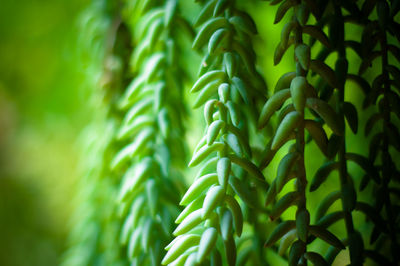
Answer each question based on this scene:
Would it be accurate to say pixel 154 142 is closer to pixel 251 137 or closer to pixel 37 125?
pixel 251 137

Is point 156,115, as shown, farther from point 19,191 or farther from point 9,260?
point 9,260

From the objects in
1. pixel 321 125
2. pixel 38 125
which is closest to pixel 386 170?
pixel 321 125

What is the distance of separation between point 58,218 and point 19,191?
206 millimetres

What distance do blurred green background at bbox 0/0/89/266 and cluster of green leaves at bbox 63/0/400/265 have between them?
2.83 ft

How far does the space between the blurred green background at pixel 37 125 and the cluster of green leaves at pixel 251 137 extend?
861 mm

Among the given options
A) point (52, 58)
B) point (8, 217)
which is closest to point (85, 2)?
point (52, 58)

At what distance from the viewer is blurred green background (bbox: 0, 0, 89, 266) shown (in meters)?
1.45

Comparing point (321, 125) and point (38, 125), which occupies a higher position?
point (38, 125)

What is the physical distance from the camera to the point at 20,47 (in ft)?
4.99

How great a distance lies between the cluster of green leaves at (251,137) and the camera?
37 centimetres

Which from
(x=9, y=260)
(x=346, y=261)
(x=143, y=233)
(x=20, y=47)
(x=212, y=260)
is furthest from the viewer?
(x=9, y=260)

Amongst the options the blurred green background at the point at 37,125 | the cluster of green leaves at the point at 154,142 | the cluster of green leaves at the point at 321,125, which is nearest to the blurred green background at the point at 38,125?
the blurred green background at the point at 37,125

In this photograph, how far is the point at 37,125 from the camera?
5.04 feet

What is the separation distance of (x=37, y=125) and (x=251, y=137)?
1226 mm
